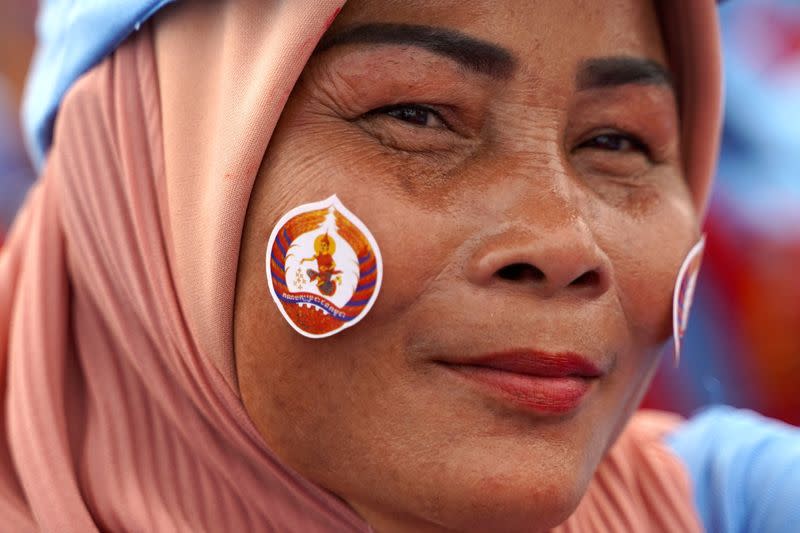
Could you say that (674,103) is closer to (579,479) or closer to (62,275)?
(579,479)

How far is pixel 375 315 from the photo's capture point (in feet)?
4.05

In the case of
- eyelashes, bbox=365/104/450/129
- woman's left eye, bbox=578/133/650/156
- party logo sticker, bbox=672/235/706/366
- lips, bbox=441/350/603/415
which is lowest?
lips, bbox=441/350/603/415

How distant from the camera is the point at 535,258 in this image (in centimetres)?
121

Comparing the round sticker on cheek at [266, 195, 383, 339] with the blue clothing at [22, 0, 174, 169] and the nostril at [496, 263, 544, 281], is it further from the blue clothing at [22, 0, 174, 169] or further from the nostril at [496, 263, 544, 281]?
the blue clothing at [22, 0, 174, 169]

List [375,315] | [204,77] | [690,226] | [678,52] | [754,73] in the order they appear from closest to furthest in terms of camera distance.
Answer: [375,315] < [204,77] < [690,226] < [678,52] < [754,73]

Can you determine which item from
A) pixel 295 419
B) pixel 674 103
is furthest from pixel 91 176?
pixel 674 103

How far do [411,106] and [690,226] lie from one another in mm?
503

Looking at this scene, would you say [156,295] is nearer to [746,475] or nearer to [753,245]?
[746,475]

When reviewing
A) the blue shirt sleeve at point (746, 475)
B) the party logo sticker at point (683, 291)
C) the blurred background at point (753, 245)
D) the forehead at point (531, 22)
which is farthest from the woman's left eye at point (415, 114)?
the blurred background at point (753, 245)

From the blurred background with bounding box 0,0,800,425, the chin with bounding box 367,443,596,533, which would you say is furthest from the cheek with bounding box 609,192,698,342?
the blurred background with bounding box 0,0,800,425

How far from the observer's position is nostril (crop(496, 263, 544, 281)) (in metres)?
1.23

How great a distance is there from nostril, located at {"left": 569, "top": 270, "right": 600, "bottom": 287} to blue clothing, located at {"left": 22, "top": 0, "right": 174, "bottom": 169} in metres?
0.71

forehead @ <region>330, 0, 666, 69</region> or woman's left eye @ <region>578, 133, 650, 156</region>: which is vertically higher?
forehead @ <region>330, 0, 666, 69</region>

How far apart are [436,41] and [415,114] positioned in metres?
0.10
